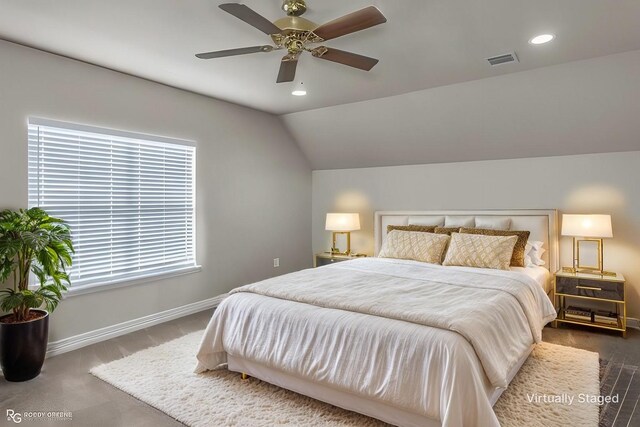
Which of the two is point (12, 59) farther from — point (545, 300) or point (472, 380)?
point (545, 300)

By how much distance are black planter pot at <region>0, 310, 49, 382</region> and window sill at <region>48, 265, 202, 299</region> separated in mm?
568

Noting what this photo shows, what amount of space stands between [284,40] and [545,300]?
3.00 metres

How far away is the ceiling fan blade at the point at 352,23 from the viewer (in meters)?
1.99

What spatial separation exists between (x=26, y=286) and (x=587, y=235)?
4.95 meters

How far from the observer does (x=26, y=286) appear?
9.43 feet

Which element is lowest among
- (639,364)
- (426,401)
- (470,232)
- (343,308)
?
(639,364)

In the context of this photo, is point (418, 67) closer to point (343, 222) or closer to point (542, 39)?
point (542, 39)

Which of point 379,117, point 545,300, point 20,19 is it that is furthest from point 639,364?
point 20,19

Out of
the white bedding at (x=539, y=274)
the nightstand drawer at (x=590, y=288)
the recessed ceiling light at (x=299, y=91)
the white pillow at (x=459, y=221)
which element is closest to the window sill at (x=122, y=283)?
the recessed ceiling light at (x=299, y=91)

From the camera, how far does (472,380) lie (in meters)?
1.88

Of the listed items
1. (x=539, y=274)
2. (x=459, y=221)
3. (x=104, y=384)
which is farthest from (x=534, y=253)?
(x=104, y=384)

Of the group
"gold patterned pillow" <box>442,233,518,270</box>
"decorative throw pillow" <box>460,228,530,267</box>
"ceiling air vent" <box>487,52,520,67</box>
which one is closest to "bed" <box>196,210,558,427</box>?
"gold patterned pillow" <box>442,233,518,270</box>

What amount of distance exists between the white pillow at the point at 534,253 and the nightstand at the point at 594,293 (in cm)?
24

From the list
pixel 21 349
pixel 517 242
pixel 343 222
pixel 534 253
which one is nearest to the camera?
pixel 21 349
